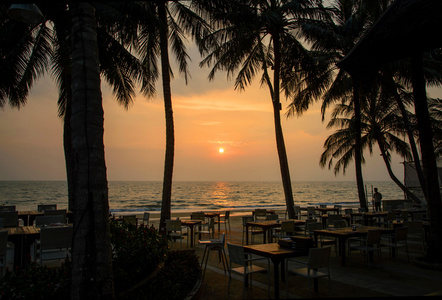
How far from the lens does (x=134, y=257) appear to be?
4.32 meters

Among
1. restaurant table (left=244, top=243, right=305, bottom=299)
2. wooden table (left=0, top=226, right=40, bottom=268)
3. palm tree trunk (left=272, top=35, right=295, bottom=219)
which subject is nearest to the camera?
restaurant table (left=244, top=243, right=305, bottom=299)

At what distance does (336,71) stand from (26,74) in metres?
13.5

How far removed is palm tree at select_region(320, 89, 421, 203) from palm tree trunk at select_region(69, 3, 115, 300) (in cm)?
1675

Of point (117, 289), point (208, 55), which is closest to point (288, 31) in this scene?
point (208, 55)

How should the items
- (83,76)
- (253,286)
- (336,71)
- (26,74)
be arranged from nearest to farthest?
(83,76) → (253,286) → (26,74) → (336,71)

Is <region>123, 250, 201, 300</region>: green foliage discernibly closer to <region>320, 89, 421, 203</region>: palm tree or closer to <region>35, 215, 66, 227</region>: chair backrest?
<region>35, 215, 66, 227</region>: chair backrest

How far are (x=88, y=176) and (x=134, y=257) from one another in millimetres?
1734

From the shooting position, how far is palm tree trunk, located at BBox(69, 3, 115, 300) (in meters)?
2.98

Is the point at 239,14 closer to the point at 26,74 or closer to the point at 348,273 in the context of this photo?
the point at 26,74

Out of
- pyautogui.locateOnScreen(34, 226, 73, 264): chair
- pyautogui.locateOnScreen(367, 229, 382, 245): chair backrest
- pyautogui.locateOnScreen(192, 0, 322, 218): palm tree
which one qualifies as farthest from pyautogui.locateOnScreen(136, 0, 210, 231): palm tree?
pyautogui.locateOnScreen(367, 229, 382, 245): chair backrest

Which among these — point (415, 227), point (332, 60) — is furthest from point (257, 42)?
point (415, 227)

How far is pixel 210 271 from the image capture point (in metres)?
6.11

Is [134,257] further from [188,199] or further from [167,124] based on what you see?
[188,199]

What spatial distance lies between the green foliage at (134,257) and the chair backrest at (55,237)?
46.3 inches
